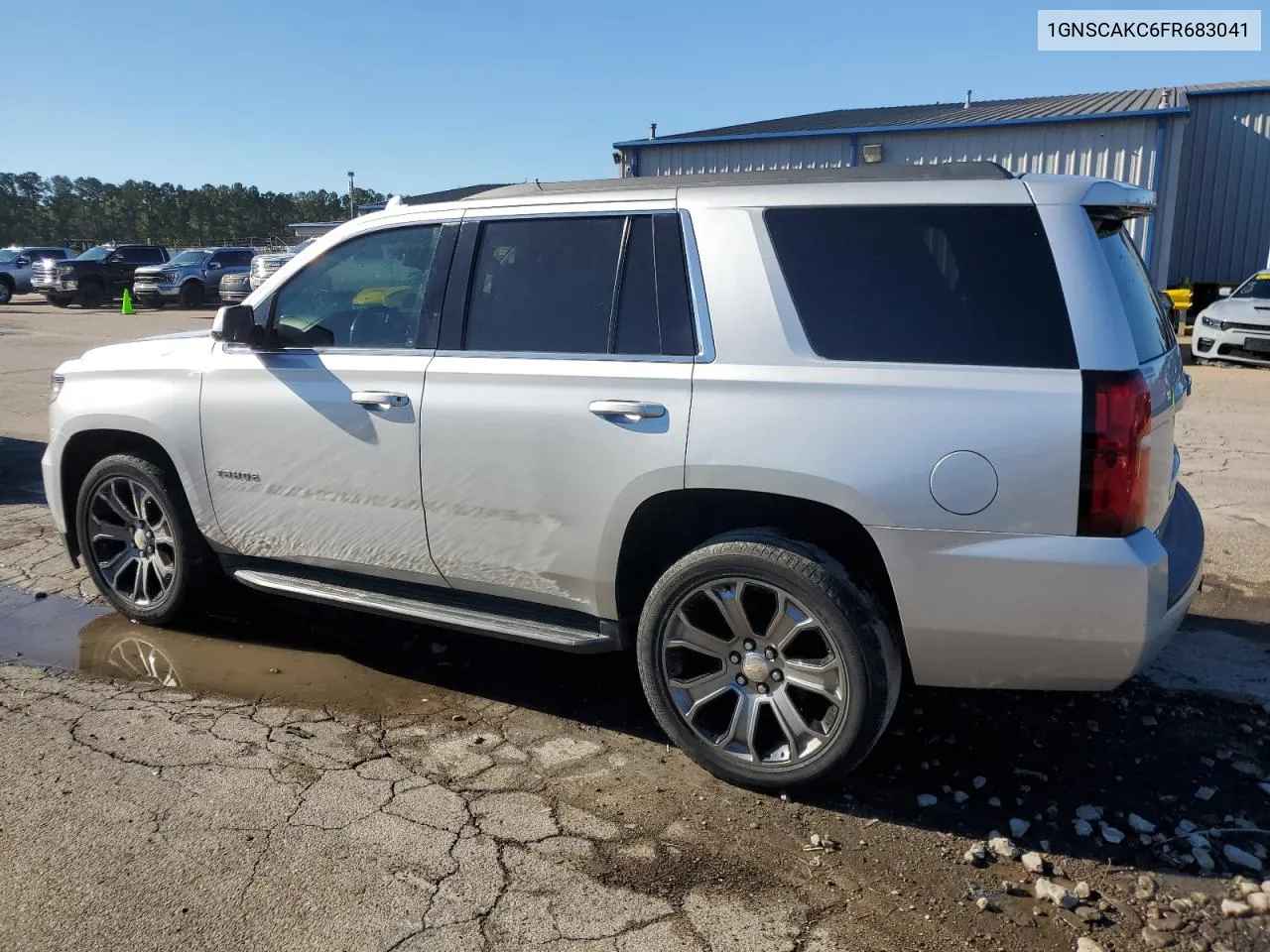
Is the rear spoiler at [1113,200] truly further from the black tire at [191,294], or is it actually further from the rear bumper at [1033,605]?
the black tire at [191,294]

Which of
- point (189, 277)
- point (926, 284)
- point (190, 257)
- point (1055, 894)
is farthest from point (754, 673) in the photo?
point (190, 257)

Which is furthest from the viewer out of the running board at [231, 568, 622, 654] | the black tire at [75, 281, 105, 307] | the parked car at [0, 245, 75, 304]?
the parked car at [0, 245, 75, 304]

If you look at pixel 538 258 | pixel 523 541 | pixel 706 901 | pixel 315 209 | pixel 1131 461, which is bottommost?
pixel 706 901

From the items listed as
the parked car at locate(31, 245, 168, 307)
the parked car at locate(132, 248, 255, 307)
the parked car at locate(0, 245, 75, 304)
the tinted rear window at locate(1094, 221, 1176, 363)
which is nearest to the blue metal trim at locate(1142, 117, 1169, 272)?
the tinted rear window at locate(1094, 221, 1176, 363)

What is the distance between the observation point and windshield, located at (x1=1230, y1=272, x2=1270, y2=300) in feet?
46.9

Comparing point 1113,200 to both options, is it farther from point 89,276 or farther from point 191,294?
point 89,276

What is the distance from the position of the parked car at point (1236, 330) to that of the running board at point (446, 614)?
12.7 meters

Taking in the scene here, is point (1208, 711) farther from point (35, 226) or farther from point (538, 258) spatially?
point (35, 226)

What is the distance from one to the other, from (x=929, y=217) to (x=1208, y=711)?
7.31 ft

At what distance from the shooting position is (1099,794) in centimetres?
335

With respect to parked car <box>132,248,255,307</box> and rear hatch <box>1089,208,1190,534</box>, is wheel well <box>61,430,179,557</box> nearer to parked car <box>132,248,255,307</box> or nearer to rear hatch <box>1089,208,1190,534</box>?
rear hatch <box>1089,208,1190,534</box>

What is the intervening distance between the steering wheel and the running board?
997 millimetres

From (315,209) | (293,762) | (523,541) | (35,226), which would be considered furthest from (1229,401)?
(315,209)

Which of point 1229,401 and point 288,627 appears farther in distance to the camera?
point 1229,401
